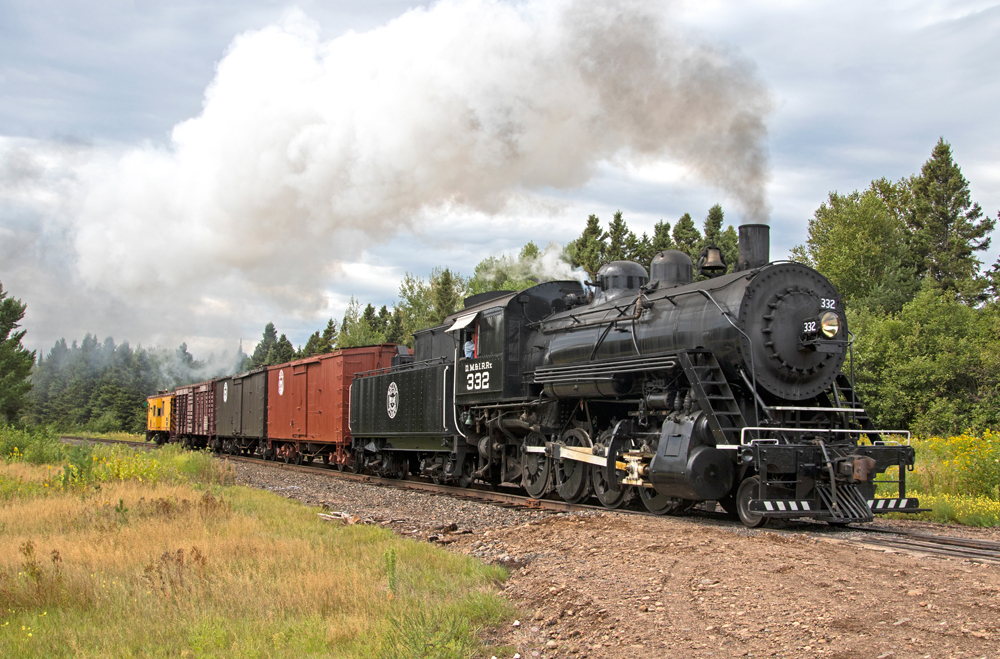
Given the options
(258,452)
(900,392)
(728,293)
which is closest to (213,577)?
(728,293)

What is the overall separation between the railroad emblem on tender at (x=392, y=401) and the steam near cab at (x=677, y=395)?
8.72 feet

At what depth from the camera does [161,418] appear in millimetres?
42000

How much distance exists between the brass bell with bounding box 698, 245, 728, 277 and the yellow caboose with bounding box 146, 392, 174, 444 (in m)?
35.2

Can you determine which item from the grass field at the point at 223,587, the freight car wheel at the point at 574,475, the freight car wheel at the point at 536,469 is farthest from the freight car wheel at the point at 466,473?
the grass field at the point at 223,587

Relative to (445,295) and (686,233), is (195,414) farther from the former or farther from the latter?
(686,233)

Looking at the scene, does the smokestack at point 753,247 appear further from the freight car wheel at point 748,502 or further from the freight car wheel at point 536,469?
the freight car wheel at point 536,469

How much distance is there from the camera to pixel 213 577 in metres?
6.41

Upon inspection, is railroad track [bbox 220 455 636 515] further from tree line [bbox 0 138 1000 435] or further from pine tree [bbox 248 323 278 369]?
pine tree [bbox 248 323 278 369]

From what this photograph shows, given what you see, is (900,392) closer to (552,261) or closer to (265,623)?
(552,261)

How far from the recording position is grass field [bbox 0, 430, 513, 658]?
4883mm

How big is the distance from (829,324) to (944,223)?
40091mm

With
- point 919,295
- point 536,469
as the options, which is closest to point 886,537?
point 536,469

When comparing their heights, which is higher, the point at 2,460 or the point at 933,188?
the point at 933,188

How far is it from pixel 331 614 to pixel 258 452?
81.1ft
